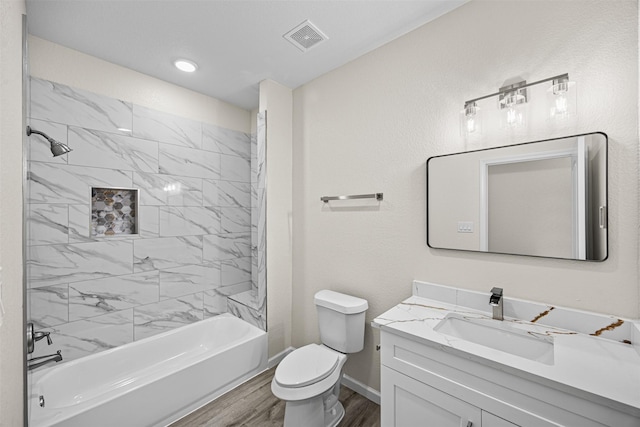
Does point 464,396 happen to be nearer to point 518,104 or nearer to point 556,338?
point 556,338

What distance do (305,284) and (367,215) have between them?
0.91 metres

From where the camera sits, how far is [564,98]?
127cm

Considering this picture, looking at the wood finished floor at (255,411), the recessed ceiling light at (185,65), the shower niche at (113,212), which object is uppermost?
the recessed ceiling light at (185,65)

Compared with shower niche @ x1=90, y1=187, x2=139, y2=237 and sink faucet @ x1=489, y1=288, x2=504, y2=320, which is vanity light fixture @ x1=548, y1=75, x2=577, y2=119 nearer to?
sink faucet @ x1=489, y1=288, x2=504, y2=320

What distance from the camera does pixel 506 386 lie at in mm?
1013

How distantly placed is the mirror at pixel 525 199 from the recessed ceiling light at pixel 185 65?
193cm

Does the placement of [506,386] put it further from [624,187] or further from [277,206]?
[277,206]

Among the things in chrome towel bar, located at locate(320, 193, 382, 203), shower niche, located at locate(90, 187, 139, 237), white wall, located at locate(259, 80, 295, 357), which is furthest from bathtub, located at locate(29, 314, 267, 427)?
chrome towel bar, located at locate(320, 193, 382, 203)

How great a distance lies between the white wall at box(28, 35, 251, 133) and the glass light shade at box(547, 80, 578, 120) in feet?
8.76

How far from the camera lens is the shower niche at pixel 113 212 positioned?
213cm

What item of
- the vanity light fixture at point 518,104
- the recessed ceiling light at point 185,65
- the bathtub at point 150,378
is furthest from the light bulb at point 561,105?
the bathtub at point 150,378

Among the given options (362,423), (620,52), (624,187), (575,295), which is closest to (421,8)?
(620,52)

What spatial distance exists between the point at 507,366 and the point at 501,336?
0.40 meters

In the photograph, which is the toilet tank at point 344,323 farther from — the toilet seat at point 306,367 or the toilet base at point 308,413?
the toilet base at point 308,413
